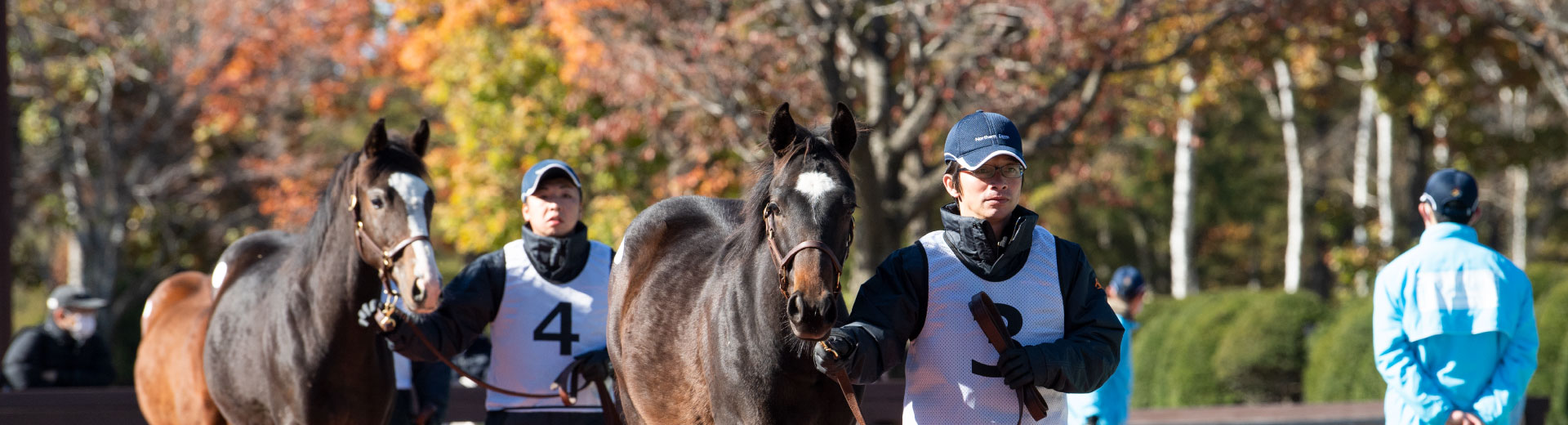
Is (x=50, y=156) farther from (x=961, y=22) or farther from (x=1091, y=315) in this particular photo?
(x=1091, y=315)

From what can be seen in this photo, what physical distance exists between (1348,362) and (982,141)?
30.3 ft

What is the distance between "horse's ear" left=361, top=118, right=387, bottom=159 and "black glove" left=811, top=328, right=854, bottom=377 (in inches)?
83.4

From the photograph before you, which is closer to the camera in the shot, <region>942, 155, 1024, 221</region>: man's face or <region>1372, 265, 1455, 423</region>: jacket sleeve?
<region>942, 155, 1024, 221</region>: man's face

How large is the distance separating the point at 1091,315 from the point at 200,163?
709 inches

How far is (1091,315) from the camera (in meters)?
3.18

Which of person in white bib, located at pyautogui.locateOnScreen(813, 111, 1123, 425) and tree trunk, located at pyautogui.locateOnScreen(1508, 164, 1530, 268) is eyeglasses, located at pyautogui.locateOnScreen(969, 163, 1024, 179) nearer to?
person in white bib, located at pyautogui.locateOnScreen(813, 111, 1123, 425)

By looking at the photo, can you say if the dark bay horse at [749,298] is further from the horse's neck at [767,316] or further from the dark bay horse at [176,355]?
the dark bay horse at [176,355]

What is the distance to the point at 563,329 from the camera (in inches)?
185

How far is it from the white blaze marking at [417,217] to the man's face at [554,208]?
1.15 feet

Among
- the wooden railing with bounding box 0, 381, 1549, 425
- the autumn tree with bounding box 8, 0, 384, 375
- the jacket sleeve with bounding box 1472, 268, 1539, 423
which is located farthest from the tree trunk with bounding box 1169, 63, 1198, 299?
the jacket sleeve with bounding box 1472, 268, 1539, 423

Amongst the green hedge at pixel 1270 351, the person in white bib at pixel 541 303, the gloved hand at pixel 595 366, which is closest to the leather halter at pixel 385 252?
the person in white bib at pixel 541 303

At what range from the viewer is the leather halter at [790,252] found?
3113 millimetres

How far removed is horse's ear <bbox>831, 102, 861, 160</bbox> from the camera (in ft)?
11.7

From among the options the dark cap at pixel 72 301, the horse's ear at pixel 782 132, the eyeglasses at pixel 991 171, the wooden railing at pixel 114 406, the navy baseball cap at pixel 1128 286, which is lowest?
the wooden railing at pixel 114 406
